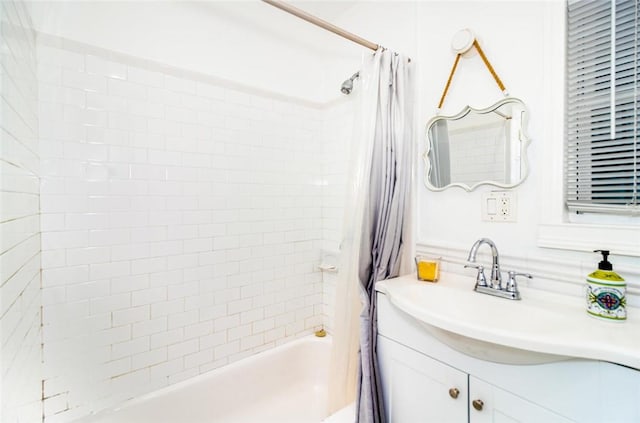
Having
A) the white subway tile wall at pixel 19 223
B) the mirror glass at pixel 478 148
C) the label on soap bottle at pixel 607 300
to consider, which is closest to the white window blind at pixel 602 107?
the mirror glass at pixel 478 148

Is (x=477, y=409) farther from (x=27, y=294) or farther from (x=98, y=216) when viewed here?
(x=98, y=216)

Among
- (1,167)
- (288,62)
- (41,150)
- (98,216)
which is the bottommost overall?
(98,216)

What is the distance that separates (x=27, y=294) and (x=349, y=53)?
2041 mm

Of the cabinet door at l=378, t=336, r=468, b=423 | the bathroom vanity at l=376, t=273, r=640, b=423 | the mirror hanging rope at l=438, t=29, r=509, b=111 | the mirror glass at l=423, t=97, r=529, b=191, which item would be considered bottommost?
the cabinet door at l=378, t=336, r=468, b=423

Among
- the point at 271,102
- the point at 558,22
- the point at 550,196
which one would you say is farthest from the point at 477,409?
the point at 271,102

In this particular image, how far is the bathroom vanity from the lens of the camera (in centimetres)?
75

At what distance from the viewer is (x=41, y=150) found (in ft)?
4.05

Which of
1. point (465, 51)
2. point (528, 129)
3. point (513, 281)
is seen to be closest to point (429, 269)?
point (513, 281)

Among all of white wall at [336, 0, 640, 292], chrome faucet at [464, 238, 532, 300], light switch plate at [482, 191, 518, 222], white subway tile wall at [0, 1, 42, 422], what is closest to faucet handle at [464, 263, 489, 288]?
chrome faucet at [464, 238, 532, 300]

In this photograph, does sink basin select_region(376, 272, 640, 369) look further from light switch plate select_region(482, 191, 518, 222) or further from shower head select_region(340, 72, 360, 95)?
shower head select_region(340, 72, 360, 95)

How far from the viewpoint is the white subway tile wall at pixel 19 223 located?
0.79 m

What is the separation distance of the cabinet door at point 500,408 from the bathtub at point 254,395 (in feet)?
1.94

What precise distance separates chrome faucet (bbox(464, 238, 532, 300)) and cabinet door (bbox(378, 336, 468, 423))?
0.37m

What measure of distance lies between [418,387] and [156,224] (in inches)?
54.6
